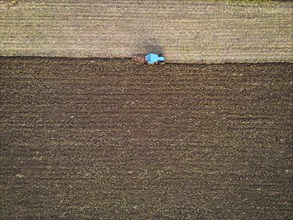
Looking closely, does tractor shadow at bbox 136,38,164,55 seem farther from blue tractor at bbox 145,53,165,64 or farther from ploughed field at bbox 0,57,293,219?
ploughed field at bbox 0,57,293,219

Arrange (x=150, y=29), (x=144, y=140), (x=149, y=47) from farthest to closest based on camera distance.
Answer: (x=150, y=29), (x=149, y=47), (x=144, y=140)

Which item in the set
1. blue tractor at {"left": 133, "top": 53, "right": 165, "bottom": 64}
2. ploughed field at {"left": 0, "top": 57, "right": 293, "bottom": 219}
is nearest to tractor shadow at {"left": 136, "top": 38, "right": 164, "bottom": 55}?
blue tractor at {"left": 133, "top": 53, "right": 165, "bottom": 64}

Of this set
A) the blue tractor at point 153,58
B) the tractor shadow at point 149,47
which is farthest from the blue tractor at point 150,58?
the tractor shadow at point 149,47

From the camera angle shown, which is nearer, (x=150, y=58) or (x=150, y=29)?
(x=150, y=58)

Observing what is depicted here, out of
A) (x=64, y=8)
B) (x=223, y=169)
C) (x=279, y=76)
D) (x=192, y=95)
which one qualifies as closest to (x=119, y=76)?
(x=192, y=95)

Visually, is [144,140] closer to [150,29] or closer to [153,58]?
[153,58]

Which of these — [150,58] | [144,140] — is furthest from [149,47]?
[144,140]

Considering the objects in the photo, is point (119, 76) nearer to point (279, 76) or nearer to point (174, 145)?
point (174, 145)
